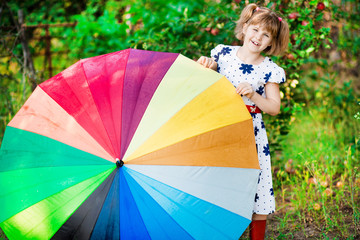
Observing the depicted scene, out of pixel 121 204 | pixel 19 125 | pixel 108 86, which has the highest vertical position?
pixel 108 86

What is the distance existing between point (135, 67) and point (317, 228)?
1.82 m

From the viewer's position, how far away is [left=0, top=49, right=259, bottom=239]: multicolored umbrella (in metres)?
1.73

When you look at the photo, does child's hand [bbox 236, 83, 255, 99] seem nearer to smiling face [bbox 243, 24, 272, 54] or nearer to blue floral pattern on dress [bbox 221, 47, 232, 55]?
smiling face [bbox 243, 24, 272, 54]

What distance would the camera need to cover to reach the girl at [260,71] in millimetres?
2281

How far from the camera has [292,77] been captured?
329cm

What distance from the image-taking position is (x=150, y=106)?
72.9 inches

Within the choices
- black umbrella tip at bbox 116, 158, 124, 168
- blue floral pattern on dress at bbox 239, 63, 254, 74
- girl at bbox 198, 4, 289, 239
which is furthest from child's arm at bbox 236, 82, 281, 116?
black umbrella tip at bbox 116, 158, 124, 168

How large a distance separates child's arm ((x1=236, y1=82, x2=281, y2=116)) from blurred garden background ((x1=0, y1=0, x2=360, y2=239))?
0.54m

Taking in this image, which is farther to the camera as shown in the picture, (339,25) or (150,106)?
(339,25)

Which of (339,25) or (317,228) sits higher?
(339,25)

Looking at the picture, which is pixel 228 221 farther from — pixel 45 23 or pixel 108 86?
pixel 45 23

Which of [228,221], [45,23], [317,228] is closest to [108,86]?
[228,221]

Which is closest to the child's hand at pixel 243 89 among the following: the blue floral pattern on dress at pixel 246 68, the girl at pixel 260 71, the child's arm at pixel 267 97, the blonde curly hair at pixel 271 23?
the child's arm at pixel 267 97

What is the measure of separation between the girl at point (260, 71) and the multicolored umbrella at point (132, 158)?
376 millimetres
